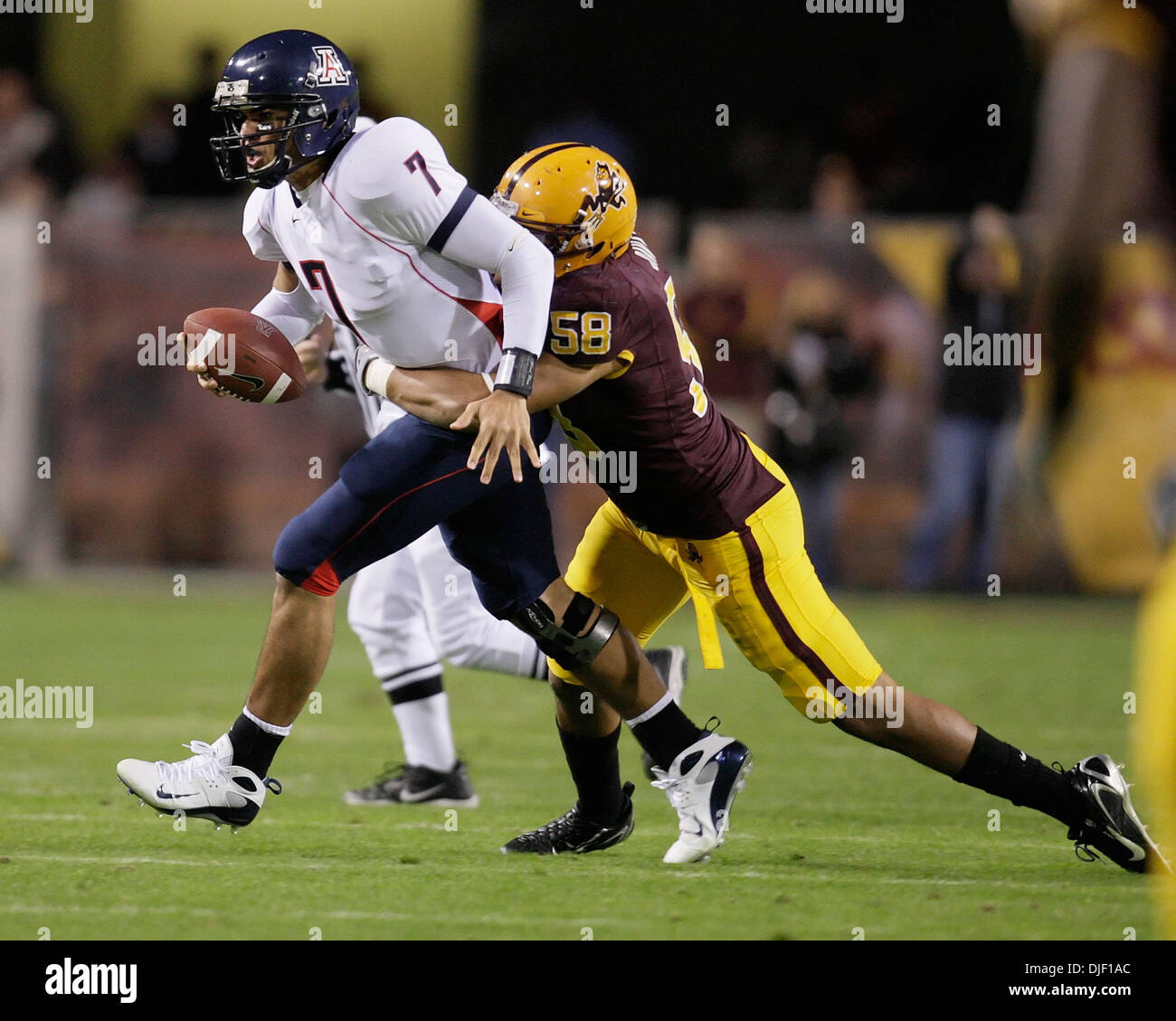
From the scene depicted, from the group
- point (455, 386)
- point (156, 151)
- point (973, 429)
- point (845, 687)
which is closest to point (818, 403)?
point (973, 429)

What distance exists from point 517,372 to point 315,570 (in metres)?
0.65

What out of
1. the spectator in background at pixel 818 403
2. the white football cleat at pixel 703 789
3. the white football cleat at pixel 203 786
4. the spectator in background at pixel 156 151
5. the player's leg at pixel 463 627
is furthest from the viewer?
the spectator in background at pixel 156 151

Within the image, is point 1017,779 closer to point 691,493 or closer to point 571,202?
point 691,493

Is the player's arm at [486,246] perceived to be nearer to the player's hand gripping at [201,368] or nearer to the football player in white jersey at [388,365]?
the football player in white jersey at [388,365]

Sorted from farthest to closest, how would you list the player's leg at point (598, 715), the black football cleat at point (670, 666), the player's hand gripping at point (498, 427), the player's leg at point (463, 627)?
the player's leg at point (463, 627) → the black football cleat at point (670, 666) → the player's leg at point (598, 715) → the player's hand gripping at point (498, 427)

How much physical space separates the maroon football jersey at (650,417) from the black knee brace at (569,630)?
10.0 inches

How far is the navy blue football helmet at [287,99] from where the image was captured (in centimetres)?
387

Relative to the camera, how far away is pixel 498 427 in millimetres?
3709

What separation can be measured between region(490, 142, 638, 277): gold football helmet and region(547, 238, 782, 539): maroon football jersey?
0.05 meters

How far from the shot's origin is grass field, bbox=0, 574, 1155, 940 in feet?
11.7

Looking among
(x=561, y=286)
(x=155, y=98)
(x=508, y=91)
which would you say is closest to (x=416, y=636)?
(x=561, y=286)

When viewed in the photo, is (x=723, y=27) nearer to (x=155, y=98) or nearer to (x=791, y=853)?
(x=155, y=98)

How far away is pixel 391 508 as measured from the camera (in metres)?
3.88

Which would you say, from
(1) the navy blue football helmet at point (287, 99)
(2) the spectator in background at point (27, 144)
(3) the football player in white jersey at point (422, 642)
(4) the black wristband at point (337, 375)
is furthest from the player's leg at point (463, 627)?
(2) the spectator in background at point (27, 144)
